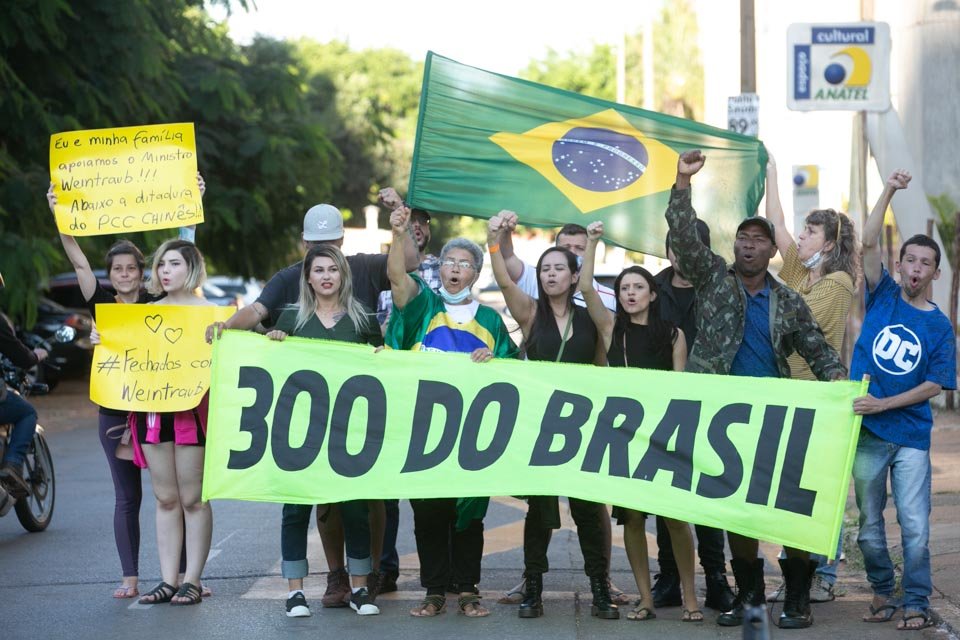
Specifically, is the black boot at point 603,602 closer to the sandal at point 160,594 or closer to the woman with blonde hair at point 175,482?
the woman with blonde hair at point 175,482

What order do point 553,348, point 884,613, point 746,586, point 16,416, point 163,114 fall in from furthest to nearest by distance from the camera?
1. point 163,114
2. point 16,416
3. point 553,348
4. point 884,613
5. point 746,586

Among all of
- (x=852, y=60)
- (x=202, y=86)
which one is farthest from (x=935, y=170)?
(x=202, y=86)

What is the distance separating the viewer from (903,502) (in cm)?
695

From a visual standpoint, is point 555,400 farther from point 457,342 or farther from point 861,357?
point 861,357

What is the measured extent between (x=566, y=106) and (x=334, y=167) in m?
19.7

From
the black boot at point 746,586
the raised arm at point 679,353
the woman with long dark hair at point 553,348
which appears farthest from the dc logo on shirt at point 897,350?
the woman with long dark hair at point 553,348

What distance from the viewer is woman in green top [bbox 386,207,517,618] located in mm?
7277

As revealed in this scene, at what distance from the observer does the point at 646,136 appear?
852 centimetres

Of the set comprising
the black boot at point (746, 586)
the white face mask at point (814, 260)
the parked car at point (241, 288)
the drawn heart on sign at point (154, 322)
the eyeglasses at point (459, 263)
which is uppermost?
the eyeglasses at point (459, 263)

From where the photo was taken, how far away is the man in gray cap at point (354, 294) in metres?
7.53

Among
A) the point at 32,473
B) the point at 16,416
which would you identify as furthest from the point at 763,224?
the point at 32,473

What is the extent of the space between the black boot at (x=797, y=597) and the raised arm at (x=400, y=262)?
7.69 ft

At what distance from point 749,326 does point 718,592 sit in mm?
1462

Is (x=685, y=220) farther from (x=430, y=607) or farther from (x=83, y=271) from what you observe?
(x=83, y=271)
